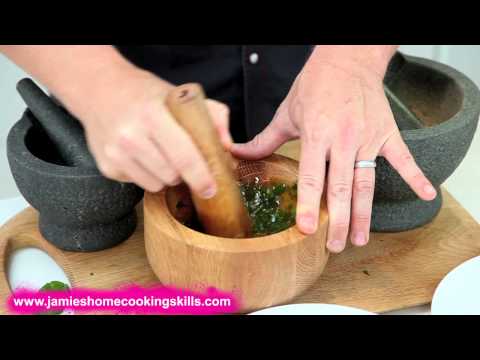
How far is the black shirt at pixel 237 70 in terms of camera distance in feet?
3.94

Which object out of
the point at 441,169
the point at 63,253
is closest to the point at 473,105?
the point at 441,169

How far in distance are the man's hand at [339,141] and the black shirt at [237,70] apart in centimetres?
20

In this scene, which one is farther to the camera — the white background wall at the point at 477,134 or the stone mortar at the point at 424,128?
the white background wall at the point at 477,134

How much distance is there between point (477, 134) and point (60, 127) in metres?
0.99

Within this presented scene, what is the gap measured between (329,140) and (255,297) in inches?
10.3

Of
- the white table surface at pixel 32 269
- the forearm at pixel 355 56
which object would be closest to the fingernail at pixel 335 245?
the forearm at pixel 355 56

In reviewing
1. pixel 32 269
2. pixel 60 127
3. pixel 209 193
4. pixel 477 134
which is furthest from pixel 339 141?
pixel 477 134

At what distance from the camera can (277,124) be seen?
42.2 inches

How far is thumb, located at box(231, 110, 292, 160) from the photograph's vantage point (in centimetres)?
106

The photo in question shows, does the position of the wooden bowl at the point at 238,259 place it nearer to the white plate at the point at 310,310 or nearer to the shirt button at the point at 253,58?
the white plate at the point at 310,310

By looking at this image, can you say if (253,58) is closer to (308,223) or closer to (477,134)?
(308,223)

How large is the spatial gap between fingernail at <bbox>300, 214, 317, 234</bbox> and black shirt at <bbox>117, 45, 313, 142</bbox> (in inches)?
17.4

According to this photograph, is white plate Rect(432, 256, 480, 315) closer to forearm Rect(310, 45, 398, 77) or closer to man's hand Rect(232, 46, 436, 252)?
man's hand Rect(232, 46, 436, 252)

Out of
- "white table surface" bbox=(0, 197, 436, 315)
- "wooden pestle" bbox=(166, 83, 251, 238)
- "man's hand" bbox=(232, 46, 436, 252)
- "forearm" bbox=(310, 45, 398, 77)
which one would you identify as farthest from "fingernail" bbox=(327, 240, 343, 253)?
"white table surface" bbox=(0, 197, 436, 315)
